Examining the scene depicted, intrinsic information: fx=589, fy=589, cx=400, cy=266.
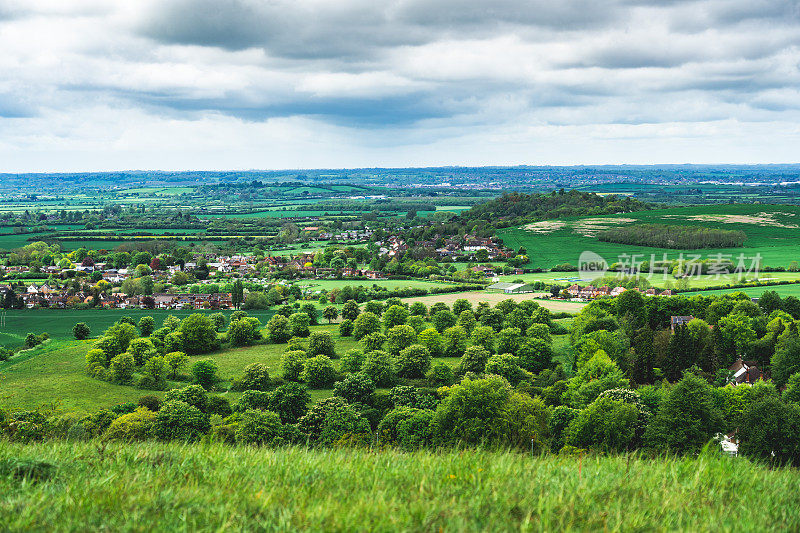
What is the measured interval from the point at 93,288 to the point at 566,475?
302ft

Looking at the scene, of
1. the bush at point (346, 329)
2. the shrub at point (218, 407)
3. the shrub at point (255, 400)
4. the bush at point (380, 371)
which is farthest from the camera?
the bush at point (346, 329)

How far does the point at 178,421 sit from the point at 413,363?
1892 cm

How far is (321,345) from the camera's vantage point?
1956 inches

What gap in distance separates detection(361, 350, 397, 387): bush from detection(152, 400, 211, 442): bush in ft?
42.7

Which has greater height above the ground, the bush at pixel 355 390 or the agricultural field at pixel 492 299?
the bush at pixel 355 390

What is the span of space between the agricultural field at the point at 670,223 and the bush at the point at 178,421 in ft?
250

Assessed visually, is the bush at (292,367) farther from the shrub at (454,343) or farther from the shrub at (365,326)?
the shrub at (454,343)

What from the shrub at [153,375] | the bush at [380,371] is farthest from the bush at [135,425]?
the bush at [380,371]

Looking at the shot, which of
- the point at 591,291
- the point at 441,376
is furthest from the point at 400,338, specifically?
the point at 591,291

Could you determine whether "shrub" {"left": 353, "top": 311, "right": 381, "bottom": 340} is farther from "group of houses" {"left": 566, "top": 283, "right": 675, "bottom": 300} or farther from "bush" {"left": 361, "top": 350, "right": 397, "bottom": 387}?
"group of houses" {"left": 566, "top": 283, "right": 675, "bottom": 300}

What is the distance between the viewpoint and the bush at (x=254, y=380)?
135 feet

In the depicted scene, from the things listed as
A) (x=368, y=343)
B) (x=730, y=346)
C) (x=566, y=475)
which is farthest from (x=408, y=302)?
(x=566, y=475)

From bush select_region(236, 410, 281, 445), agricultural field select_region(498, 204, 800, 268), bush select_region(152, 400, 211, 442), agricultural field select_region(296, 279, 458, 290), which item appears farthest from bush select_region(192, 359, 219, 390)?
agricultural field select_region(498, 204, 800, 268)

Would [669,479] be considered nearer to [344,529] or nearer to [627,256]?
[344,529]
